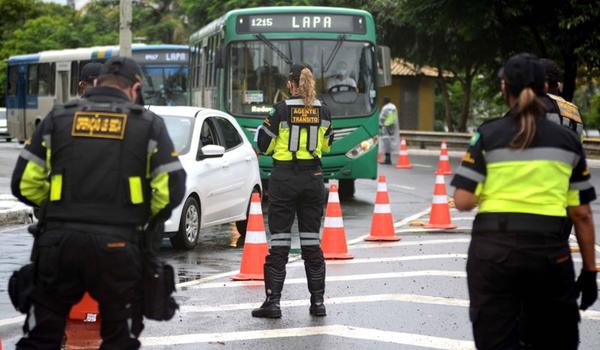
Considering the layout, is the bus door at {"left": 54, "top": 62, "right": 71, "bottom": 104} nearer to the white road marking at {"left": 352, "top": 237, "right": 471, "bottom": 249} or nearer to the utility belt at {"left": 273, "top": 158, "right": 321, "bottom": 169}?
the white road marking at {"left": 352, "top": 237, "right": 471, "bottom": 249}

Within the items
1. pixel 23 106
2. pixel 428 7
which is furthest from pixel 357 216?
pixel 23 106

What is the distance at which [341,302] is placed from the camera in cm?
973

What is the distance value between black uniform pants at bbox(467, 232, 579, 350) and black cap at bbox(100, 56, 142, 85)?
1.82 meters

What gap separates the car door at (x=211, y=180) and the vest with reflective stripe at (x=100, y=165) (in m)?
7.80

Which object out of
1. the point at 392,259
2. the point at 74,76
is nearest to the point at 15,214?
the point at 392,259

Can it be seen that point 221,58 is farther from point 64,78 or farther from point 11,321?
point 64,78

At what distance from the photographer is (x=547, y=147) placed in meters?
5.49

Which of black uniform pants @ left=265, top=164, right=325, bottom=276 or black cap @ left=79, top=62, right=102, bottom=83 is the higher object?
black cap @ left=79, top=62, right=102, bottom=83

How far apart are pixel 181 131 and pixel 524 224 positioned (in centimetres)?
864

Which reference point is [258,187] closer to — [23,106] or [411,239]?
[411,239]

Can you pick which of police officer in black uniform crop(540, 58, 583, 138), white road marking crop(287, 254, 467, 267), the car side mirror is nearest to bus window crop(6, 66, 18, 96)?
the car side mirror

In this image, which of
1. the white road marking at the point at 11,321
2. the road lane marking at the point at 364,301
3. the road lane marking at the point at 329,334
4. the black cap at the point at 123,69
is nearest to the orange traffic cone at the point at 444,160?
the road lane marking at the point at 364,301

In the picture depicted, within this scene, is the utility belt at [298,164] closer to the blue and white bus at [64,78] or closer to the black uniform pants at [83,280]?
the black uniform pants at [83,280]

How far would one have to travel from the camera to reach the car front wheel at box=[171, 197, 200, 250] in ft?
42.6
